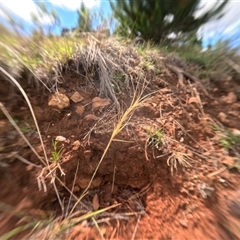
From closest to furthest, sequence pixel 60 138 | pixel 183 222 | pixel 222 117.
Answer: pixel 183 222, pixel 60 138, pixel 222 117

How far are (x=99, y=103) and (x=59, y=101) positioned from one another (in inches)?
8.3

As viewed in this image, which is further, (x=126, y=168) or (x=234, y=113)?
(x=234, y=113)

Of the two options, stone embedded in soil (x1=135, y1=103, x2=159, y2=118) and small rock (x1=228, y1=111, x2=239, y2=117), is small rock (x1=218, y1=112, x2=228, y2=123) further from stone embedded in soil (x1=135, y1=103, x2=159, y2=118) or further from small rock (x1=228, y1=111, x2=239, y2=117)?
stone embedded in soil (x1=135, y1=103, x2=159, y2=118)

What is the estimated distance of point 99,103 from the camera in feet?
4.17

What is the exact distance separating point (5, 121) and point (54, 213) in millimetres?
473

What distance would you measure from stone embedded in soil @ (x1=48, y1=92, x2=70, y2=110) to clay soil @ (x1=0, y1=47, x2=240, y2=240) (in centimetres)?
2

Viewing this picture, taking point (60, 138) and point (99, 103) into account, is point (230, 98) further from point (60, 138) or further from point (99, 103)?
point (60, 138)

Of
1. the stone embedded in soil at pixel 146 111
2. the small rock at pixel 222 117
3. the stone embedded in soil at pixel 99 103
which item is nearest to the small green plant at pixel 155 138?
the stone embedded in soil at pixel 146 111

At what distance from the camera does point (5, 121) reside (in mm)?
1074

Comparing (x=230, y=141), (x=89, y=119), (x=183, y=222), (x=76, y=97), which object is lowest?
(x=183, y=222)

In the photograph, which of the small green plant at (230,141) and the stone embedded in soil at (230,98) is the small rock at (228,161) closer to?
the small green plant at (230,141)

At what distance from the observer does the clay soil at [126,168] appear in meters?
0.98

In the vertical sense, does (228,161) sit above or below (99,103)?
below

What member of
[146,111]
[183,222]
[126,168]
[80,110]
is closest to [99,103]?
[80,110]
